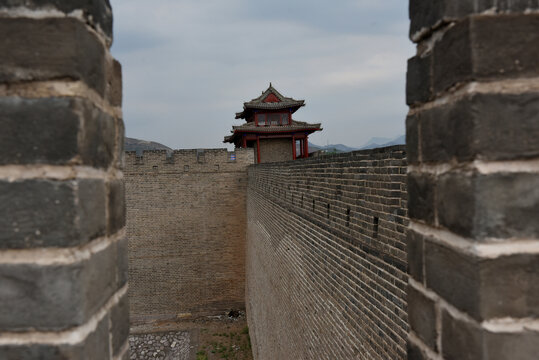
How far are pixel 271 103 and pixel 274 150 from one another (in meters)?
2.98

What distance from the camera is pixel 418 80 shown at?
1.25m

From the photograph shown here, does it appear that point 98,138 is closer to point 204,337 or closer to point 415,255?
point 415,255

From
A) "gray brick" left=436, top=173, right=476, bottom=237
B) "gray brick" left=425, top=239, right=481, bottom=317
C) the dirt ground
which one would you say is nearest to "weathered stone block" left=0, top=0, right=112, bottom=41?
"gray brick" left=436, top=173, right=476, bottom=237

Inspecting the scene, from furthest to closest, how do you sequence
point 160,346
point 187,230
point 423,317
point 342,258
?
point 187,230, point 160,346, point 342,258, point 423,317

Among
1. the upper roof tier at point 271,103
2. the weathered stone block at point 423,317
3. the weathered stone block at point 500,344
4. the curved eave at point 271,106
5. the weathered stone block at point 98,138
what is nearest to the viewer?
the weathered stone block at point 500,344

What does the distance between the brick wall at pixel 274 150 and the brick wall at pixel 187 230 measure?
638 centimetres

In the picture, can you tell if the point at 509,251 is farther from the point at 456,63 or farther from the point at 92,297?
Answer: the point at 92,297

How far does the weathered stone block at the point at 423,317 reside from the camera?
1.16 metres

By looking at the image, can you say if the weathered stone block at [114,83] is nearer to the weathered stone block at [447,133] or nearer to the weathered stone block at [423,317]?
the weathered stone block at [447,133]

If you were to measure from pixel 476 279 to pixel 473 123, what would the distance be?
1.42 feet

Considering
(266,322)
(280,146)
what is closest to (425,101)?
(266,322)

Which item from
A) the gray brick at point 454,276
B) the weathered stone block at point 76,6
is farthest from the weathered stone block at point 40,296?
the gray brick at point 454,276

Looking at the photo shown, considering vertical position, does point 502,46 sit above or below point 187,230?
above

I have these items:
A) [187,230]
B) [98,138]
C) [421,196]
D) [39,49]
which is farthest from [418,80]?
[187,230]
